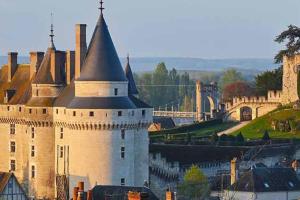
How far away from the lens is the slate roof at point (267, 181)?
271 feet

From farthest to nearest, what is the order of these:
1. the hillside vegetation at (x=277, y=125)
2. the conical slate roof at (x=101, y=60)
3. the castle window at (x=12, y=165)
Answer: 1. the hillside vegetation at (x=277, y=125)
2. the castle window at (x=12, y=165)
3. the conical slate roof at (x=101, y=60)

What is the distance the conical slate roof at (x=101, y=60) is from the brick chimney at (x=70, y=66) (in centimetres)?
386

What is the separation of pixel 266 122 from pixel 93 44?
3824 centimetres

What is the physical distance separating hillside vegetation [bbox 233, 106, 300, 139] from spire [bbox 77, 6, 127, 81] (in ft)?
100

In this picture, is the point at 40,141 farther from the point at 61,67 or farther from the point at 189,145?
the point at 189,145

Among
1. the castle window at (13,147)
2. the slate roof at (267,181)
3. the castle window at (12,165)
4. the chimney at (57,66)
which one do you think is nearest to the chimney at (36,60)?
the chimney at (57,66)

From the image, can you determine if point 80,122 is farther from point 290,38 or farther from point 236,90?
point 236,90

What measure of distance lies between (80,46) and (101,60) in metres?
3.32

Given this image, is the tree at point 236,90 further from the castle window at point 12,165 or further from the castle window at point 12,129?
the castle window at point 12,165

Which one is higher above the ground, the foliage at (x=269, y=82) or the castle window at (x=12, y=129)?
the foliage at (x=269, y=82)

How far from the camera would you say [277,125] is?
118438mm

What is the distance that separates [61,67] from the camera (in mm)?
89938

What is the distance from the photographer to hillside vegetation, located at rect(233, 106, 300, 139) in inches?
4562

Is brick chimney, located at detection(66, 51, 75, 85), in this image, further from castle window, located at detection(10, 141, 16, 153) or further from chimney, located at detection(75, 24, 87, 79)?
castle window, located at detection(10, 141, 16, 153)
